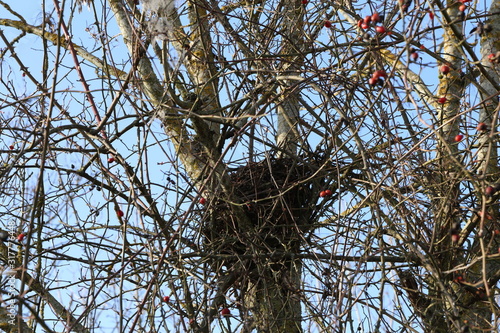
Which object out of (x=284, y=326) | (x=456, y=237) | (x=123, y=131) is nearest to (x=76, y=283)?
(x=123, y=131)

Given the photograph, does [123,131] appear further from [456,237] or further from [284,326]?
[456,237]

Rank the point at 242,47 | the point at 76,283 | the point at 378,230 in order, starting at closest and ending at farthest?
1. the point at 378,230
2. the point at 76,283
3. the point at 242,47

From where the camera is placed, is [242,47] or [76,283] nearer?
[76,283]

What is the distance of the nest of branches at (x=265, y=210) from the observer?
4.31 meters

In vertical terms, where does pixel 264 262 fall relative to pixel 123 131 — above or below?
below

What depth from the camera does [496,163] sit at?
4566 millimetres

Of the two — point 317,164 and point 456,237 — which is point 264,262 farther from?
point 456,237

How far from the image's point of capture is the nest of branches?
4.31 meters

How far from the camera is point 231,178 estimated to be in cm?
459

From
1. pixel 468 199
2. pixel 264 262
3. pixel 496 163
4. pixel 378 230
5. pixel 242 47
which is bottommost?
pixel 378 230

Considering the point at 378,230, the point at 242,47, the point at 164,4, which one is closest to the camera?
the point at 378,230

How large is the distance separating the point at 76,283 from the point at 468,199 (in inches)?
98.0

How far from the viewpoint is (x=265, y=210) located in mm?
4289

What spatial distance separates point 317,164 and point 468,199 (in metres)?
0.97
